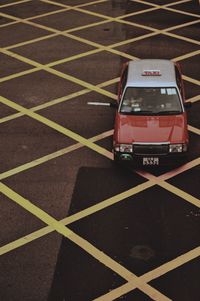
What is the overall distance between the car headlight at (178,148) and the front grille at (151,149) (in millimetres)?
90

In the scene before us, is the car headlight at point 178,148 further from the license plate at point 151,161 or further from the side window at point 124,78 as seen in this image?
the side window at point 124,78

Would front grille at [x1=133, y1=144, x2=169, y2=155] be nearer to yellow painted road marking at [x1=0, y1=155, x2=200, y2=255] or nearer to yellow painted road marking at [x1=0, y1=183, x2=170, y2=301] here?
yellow painted road marking at [x1=0, y1=155, x2=200, y2=255]

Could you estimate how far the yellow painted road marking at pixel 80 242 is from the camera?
8766 mm

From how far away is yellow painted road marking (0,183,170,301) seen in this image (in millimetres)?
8766

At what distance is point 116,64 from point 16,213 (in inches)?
332

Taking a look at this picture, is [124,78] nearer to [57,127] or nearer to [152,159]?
[57,127]

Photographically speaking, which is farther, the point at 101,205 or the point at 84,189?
the point at 84,189

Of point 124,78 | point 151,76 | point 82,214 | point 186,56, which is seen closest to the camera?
point 82,214

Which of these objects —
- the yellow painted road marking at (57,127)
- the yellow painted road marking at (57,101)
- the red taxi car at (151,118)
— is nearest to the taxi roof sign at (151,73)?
the red taxi car at (151,118)

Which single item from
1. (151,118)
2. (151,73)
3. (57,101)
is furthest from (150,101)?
(57,101)

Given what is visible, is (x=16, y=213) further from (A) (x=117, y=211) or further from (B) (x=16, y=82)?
(B) (x=16, y=82)

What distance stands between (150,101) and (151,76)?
2.92 ft

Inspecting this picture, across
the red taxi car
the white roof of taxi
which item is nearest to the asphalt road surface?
the red taxi car

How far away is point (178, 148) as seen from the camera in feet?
37.8
